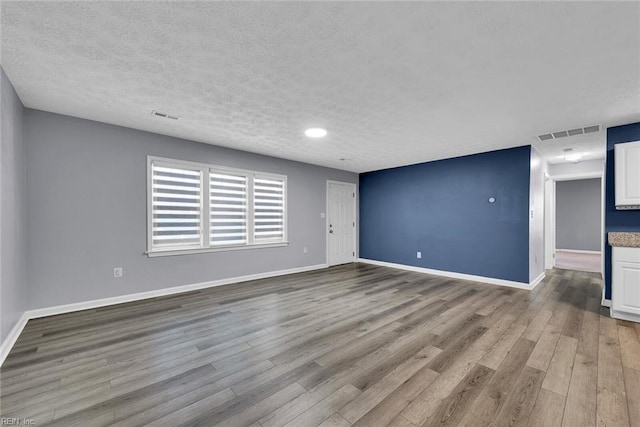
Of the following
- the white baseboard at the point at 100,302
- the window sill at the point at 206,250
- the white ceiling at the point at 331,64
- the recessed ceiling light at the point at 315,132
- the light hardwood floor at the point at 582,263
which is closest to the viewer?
the white ceiling at the point at 331,64

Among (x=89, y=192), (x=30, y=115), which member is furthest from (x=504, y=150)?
(x=30, y=115)

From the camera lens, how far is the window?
4094 millimetres

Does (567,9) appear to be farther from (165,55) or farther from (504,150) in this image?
(504,150)

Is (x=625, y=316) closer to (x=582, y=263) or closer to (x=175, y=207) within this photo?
(x=582, y=263)

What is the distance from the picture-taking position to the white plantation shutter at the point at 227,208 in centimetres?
466

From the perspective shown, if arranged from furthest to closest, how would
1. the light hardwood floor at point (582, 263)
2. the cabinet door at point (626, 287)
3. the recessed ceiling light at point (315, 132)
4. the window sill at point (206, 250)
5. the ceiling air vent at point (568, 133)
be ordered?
the light hardwood floor at point (582, 263) → the window sill at point (206, 250) → the recessed ceiling light at point (315, 132) → the ceiling air vent at point (568, 133) → the cabinet door at point (626, 287)

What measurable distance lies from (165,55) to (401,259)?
229 inches

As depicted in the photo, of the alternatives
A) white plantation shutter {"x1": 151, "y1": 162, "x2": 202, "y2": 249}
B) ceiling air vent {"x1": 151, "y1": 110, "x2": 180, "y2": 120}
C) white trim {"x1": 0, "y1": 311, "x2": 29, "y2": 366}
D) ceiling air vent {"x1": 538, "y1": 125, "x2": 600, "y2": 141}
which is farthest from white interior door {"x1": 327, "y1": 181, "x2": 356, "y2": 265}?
white trim {"x1": 0, "y1": 311, "x2": 29, "y2": 366}

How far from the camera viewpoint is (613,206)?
3641mm

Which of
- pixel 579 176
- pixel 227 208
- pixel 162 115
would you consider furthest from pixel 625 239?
pixel 162 115

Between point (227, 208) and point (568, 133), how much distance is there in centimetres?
546

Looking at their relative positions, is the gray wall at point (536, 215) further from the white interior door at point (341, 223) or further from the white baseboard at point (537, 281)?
the white interior door at point (341, 223)

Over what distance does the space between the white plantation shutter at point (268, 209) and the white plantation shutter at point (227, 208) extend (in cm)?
24

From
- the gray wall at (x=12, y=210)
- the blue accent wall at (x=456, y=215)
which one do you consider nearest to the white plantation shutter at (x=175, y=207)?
the gray wall at (x=12, y=210)
